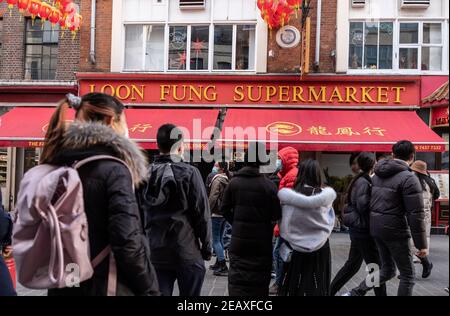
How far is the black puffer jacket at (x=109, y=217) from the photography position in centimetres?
248

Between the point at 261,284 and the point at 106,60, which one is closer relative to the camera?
the point at 261,284

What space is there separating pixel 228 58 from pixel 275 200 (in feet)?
33.2

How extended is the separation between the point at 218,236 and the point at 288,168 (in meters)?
2.56

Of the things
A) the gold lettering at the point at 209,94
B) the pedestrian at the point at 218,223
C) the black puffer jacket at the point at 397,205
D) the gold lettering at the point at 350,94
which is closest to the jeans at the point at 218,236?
the pedestrian at the point at 218,223

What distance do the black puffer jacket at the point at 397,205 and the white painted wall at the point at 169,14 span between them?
919cm

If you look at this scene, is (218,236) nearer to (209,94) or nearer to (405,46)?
(209,94)

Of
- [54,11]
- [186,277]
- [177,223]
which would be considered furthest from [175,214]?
[54,11]

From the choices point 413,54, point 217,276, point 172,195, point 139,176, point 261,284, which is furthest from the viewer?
point 413,54

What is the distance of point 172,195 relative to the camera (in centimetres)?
403

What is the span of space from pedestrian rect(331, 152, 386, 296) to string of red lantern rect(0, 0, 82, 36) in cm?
906

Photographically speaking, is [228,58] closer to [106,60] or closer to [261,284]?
[106,60]

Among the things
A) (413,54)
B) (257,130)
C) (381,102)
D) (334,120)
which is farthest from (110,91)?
(413,54)

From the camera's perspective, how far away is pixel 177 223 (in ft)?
13.1

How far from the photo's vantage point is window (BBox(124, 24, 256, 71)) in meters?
14.1
